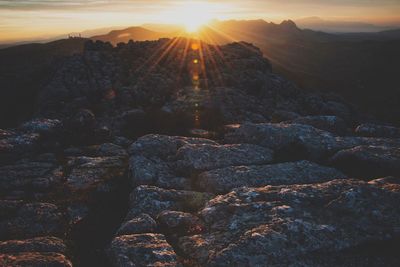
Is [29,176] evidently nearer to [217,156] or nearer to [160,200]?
[160,200]

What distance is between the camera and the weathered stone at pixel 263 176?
53.4 feet

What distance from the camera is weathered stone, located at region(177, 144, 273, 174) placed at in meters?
18.3

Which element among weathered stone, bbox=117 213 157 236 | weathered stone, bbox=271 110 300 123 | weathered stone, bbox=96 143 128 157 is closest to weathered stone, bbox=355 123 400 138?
weathered stone, bbox=271 110 300 123

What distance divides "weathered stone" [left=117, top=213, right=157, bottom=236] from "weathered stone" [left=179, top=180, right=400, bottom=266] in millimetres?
1615

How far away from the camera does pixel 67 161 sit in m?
19.9

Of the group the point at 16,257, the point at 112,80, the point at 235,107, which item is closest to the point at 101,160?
the point at 16,257

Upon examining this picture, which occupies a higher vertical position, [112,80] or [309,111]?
[112,80]

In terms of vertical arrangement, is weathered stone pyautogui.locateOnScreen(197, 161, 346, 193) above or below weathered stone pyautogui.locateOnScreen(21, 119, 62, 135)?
below

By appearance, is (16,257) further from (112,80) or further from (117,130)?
(112,80)

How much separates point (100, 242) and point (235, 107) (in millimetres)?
25189

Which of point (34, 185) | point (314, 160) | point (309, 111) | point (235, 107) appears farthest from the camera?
point (309, 111)

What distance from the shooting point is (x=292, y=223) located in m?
12.2

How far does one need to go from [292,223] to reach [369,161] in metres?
7.53

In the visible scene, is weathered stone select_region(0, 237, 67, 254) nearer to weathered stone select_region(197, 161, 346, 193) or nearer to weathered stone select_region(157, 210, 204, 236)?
weathered stone select_region(157, 210, 204, 236)
